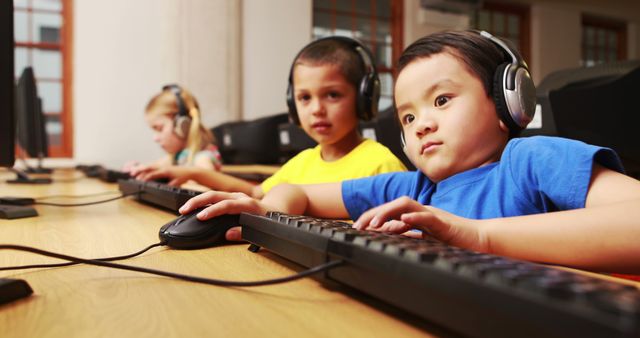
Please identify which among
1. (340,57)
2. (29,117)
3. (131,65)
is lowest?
(29,117)

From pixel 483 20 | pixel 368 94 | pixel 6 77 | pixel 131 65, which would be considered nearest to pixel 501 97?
pixel 368 94

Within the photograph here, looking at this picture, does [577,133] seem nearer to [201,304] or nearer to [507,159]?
[507,159]

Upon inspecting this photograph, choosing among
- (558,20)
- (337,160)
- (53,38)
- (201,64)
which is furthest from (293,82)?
(558,20)

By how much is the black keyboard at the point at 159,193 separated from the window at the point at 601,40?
6275 millimetres

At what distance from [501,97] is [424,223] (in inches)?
10.7

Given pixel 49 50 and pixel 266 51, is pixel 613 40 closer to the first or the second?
pixel 266 51

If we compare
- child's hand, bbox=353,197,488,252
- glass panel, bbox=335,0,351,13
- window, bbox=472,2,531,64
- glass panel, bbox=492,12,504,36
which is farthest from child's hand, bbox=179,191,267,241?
glass panel, bbox=492,12,504,36

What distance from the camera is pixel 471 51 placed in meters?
0.68

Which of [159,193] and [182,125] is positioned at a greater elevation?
[182,125]

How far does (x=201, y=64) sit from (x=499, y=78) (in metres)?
3.32

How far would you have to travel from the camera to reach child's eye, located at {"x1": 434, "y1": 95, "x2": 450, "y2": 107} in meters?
0.67

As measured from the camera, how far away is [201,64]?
3.70m

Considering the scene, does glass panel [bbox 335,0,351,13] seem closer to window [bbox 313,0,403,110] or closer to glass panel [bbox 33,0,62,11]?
window [bbox 313,0,403,110]

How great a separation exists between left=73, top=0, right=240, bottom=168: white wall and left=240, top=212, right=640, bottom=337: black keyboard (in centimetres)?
347
